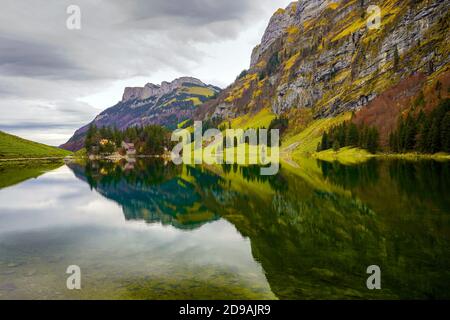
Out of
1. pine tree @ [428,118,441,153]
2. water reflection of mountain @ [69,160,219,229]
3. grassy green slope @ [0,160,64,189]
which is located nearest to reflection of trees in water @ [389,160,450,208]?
water reflection of mountain @ [69,160,219,229]

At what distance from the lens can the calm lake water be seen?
18109 mm

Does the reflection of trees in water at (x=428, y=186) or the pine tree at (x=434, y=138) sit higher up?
the pine tree at (x=434, y=138)

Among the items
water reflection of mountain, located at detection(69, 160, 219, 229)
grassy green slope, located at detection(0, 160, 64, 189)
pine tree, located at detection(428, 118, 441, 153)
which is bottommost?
water reflection of mountain, located at detection(69, 160, 219, 229)

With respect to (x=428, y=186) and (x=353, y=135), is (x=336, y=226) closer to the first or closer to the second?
(x=428, y=186)

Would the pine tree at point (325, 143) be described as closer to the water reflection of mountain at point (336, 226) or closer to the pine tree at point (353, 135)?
the pine tree at point (353, 135)

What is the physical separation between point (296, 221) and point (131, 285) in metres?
19.4

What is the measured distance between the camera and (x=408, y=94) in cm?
17175

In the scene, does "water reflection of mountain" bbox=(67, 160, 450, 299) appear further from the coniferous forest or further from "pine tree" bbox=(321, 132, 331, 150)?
"pine tree" bbox=(321, 132, 331, 150)

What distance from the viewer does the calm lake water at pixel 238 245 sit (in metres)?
18.1

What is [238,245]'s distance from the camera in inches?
1087

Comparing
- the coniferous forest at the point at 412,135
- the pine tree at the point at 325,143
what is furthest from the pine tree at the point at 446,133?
the pine tree at the point at 325,143

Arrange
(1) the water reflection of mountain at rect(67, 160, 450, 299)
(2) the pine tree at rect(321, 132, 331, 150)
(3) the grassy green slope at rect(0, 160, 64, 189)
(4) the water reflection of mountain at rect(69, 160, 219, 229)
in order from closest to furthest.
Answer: (1) the water reflection of mountain at rect(67, 160, 450, 299) < (4) the water reflection of mountain at rect(69, 160, 219, 229) < (3) the grassy green slope at rect(0, 160, 64, 189) < (2) the pine tree at rect(321, 132, 331, 150)

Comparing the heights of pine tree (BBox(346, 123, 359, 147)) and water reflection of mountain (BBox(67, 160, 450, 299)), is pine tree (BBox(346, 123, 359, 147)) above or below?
above
